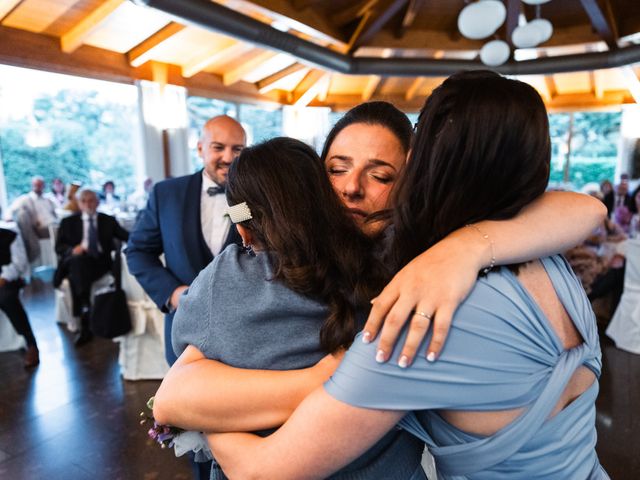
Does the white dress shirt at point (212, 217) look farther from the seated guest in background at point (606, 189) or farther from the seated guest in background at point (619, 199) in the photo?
the seated guest in background at point (606, 189)

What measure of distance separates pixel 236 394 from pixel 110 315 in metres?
3.20

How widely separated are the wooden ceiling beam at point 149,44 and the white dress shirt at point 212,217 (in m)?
6.66

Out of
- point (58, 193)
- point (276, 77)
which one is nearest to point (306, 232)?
point (58, 193)

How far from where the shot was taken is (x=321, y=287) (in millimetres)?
790

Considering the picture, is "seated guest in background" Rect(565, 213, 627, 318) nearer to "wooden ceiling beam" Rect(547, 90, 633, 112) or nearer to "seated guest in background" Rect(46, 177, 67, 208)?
"seated guest in background" Rect(46, 177, 67, 208)

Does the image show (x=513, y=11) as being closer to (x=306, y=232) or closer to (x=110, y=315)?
(x=110, y=315)

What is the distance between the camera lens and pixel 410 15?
814 cm

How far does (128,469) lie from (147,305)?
4.69ft

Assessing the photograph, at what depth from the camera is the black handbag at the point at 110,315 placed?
11.6 feet

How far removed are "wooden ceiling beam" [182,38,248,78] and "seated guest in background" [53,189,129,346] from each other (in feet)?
16.7

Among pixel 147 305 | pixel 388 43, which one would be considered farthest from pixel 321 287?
pixel 388 43

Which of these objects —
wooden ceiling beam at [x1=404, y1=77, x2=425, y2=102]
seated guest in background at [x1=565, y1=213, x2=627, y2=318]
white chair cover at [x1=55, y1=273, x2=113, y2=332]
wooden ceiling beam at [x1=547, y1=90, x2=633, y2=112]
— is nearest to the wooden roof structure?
wooden ceiling beam at [x1=547, y1=90, x2=633, y2=112]

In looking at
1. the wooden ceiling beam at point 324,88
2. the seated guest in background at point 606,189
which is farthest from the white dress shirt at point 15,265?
the wooden ceiling beam at point 324,88

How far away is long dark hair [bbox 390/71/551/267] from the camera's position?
647 mm
